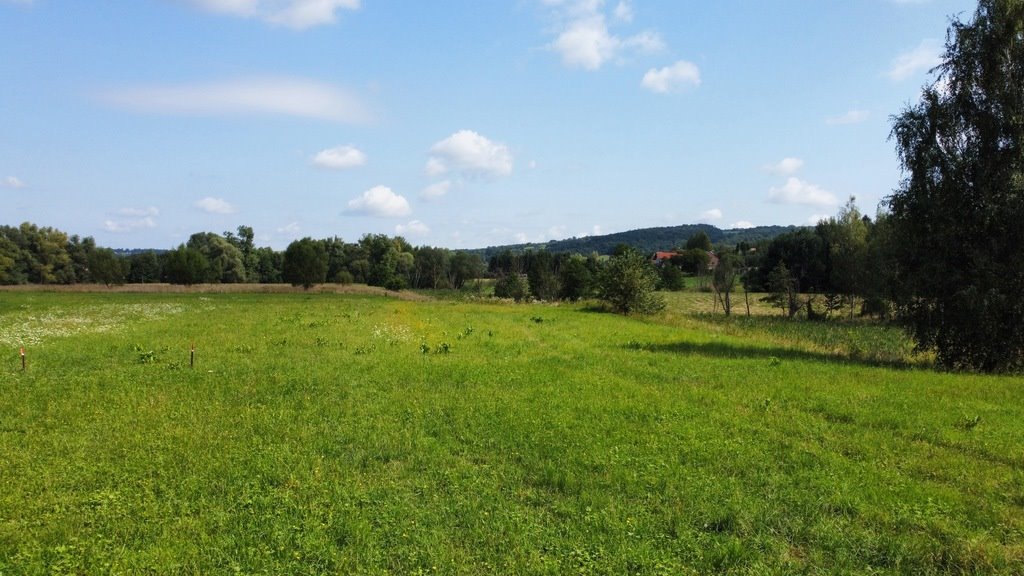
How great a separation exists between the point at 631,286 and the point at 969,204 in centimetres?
2224

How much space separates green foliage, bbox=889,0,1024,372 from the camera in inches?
792

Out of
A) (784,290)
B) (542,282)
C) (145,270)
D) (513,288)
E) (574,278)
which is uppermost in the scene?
(145,270)

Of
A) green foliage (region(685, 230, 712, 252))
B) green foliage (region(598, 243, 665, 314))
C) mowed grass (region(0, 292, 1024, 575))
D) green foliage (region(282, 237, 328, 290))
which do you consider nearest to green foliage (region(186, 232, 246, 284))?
green foliage (region(282, 237, 328, 290))

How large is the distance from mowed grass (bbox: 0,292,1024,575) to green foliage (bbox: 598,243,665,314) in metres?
23.9

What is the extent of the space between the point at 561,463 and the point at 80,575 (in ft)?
19.9

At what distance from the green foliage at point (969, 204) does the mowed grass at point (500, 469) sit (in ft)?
15.5

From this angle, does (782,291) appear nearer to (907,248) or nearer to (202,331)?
(907,248)

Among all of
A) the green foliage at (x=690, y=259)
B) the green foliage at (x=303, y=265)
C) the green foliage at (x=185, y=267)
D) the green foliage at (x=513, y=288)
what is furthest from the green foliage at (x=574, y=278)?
the green foliage at (x=185, y=267)

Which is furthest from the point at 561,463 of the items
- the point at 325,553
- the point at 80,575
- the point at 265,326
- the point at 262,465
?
the point at 265,326

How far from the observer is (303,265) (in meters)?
77.3

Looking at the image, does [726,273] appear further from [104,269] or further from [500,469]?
[104,269]

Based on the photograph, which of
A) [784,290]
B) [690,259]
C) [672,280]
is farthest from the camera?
[690,259]

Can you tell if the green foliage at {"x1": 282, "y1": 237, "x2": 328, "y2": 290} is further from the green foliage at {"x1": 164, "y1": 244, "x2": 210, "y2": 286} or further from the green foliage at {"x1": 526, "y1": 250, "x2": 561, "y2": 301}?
the green foliage at {"x1": 526, "y1": 250, "x2": 561, "y2": 301}

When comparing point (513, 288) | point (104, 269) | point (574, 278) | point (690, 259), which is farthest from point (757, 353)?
point (690, 259)
